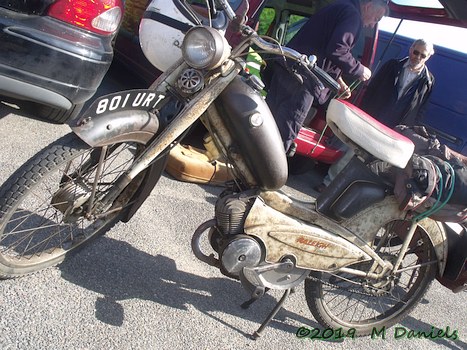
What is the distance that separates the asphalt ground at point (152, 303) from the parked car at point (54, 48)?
0.57 meters

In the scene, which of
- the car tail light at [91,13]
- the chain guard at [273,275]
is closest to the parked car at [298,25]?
the car tail light at [91,13]

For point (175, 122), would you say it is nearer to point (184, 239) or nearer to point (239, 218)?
point (239, 218)

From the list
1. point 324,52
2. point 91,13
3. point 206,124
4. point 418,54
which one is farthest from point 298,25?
point 206,124

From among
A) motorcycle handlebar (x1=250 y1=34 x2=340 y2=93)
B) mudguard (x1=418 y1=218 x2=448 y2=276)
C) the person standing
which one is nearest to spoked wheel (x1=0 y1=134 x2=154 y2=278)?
motorcycle handlebar (x1=250 y1=34 x2=340 y2=93)

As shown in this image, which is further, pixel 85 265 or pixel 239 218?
pixel 85 265

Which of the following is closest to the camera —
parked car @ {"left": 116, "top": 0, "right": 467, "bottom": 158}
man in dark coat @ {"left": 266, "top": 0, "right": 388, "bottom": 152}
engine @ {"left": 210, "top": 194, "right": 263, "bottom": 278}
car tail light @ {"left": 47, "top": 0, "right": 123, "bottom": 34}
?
engine @ {"left": 210, "top": 194, "right": 263, "bottom": 278}

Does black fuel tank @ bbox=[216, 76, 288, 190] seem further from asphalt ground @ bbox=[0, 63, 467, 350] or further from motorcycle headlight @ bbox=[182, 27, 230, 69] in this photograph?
asphalt ground @ bbox=[0, 63, 467, 350]

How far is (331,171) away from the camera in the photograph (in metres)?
4.88

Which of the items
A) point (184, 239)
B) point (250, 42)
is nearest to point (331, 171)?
point (184, 239)

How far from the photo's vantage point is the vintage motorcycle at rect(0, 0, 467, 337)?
80.4 inches

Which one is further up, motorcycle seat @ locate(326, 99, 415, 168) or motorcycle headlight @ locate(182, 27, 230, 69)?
motorcycle headlight @ locate(182, 27, 230, 69)

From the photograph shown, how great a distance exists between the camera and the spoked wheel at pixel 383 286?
2.71m

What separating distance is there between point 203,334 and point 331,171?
2.83 metres

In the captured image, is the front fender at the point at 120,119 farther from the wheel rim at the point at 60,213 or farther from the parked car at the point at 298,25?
the parked car at the point at 298,25
